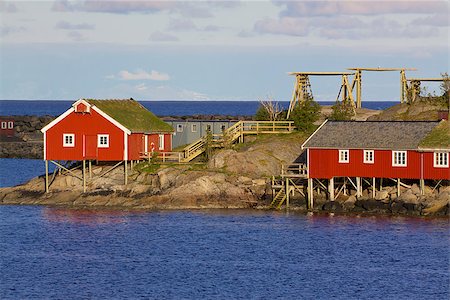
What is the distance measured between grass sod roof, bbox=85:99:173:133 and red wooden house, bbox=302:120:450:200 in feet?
45.1

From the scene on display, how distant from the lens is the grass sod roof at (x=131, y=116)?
78.2 m

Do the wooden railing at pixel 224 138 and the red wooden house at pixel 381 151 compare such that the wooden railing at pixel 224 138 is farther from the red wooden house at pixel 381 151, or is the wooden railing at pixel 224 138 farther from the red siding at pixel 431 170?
the red siding at pixel 431 170

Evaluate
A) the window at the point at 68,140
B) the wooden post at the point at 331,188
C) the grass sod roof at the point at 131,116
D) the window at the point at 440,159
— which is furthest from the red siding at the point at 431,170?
the window at the point at 68,140

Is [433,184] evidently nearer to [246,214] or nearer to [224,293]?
[246,214]

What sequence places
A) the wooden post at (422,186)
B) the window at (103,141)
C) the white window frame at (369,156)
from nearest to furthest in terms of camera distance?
the wooden post at (422,186) → the white window frame at (369,156) → the window at (103,141)

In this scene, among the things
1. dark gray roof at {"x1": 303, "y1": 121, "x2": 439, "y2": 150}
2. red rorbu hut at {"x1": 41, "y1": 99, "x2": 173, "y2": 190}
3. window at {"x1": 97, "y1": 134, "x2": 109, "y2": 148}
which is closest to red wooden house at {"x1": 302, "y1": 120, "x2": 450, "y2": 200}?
dark gray roof at {"x1": 303, "y1": 121, "x2": 439, "y2": 150}

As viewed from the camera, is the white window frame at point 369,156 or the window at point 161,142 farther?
the window at point 161,142

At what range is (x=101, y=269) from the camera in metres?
55.4

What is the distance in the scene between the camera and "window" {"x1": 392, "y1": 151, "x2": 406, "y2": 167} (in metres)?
70.4

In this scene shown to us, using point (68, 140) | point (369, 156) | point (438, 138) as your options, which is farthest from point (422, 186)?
point (68, 140)

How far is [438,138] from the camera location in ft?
230

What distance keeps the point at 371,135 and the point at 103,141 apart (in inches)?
733

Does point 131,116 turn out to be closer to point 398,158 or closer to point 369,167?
point 369,167

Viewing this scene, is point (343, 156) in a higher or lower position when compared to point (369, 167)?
higher
